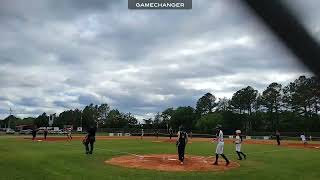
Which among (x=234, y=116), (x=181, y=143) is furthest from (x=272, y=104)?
(x=181, y=143)

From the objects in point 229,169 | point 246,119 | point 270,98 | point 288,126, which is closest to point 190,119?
point 246,119

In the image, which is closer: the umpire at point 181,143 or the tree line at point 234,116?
the umpire at point 181,143

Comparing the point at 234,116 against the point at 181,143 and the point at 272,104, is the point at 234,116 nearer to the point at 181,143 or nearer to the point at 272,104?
the point at 272,104

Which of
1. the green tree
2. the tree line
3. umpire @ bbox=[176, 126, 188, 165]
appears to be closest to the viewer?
umpire @ bbox=[176, 126, 188, 165]

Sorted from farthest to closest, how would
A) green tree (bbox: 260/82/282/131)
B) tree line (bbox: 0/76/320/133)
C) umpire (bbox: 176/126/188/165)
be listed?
green tree (bbox: 260/82/282/131) < tree line (bbox: 0/76/320/133) < umpire (bbox: 176/126/188/165)

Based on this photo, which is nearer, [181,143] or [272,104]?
[181,143]

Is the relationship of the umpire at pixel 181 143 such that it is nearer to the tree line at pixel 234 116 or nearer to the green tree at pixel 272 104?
the tree line at pixel 234 116

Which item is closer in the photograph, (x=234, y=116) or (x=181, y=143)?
(x=181, y=143)

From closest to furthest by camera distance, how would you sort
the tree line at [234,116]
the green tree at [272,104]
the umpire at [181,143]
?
Result: the umpire at [181,143]
the tree line at [234,116]
the green tree at [272,104]

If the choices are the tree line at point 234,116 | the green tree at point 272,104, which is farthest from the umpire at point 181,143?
the green tree at point 272,104

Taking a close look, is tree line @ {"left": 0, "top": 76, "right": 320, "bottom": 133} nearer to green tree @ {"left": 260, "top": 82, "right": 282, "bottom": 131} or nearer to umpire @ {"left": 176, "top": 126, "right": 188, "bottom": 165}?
green tree @ {"left": 260, "top": 82, "right": 282, "bottom": 131}

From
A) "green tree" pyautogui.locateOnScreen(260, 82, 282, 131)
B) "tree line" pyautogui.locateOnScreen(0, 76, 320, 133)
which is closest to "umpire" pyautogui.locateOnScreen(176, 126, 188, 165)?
"tree line" pyautogui.locateOnScreen(0, 76, 320, 133)

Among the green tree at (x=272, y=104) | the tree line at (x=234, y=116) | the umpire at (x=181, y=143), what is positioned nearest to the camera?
the umpire at (x=181, y=143)

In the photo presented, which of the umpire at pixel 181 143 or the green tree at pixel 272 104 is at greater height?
the green tree at pixel 272 104
